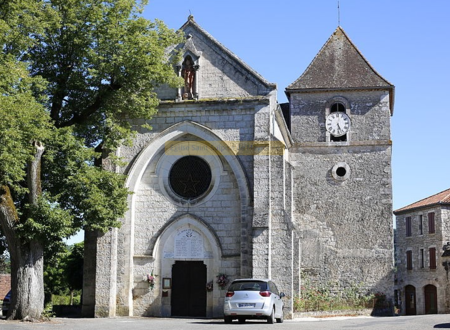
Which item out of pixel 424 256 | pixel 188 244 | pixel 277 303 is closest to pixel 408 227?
pixel 424 256

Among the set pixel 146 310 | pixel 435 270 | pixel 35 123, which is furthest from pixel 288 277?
pixel 435 270

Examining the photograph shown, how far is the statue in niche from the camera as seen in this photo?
1009 inches

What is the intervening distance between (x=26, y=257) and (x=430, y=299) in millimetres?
36748

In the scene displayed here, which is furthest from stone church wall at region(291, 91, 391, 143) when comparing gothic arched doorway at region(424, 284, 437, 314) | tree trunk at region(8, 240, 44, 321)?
gothic arched doorway at region(424, 284, 437, 314)

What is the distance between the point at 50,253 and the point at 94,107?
241 inches

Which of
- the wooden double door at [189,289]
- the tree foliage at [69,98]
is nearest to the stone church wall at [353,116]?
the wooden double door at [189,289]

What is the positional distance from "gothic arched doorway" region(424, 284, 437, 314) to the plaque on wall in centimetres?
2876

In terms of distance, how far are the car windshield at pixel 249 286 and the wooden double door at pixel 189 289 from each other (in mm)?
5062

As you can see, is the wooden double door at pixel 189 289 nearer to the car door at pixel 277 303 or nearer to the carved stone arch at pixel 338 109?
the car door at pixel 277 303

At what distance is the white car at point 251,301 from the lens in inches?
768

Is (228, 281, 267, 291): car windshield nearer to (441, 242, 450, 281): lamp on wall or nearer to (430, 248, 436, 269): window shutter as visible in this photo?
(441, 242, 450, 281): lamp on wall

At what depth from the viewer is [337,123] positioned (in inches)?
1255

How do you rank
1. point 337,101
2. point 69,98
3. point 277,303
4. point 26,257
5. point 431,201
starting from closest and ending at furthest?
point 26,257 < point 277,303 < point 69,98 < point 337,101 < point 431,201

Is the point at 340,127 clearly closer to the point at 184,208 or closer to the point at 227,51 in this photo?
the point at 227,51
